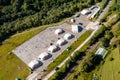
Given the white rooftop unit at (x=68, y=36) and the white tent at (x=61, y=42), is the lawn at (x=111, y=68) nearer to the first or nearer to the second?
the white tent at (x=61, y=42)

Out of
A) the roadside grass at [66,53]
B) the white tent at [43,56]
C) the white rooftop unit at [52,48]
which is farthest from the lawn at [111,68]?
the white tent at [43,56]

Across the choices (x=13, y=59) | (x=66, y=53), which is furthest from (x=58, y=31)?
(x=13, y=59)

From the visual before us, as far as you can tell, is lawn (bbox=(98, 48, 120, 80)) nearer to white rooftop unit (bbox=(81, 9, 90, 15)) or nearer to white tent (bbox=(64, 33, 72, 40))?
white tent (bbox=(64, 33, 72, 40))

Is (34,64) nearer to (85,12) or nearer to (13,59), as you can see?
(13,59)

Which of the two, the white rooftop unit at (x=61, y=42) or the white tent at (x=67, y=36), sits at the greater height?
the white tent at (x=67, y=36)

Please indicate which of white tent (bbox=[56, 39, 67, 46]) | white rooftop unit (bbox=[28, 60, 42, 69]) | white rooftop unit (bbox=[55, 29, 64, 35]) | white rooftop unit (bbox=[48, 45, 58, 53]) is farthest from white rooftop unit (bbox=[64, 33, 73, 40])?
white rooftop unit (bbox=[28, 60, 42, 69])

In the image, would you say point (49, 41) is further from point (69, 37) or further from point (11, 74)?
point (11, 74)
